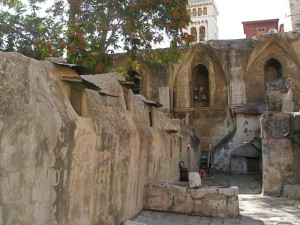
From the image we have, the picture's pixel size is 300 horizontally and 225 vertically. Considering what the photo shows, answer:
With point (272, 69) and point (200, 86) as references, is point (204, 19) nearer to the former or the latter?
point (272, 69)

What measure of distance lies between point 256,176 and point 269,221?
10144mm

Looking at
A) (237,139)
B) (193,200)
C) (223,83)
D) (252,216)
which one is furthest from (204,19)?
(193,200)

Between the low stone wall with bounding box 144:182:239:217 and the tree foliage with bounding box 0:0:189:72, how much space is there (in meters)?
4.38

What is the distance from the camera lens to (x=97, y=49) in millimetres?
10438

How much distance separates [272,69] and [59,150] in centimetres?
2084

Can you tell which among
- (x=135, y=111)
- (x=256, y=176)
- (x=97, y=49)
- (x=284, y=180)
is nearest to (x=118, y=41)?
(x=97, y=49)

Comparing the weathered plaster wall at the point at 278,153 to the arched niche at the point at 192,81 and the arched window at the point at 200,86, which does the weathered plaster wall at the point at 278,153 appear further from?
the arched window at the point at 200,86

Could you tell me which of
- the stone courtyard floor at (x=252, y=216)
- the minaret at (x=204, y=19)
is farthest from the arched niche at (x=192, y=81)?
the minaret at (x=204, y=19)

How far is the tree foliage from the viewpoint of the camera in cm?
956

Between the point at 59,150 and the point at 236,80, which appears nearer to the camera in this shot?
the point at 59,150

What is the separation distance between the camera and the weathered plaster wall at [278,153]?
32.1 ft

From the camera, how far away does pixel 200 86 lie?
73.6 ft

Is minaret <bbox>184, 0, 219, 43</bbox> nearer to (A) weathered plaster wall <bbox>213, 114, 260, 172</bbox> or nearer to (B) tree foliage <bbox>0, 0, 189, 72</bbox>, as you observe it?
(A) weathered plaster wall <bbox>213, 114, 260, 172</bbox>

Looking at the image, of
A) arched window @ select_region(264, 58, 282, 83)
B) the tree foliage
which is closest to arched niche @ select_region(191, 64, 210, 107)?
arched window @ select_region(264, 58, 282, 83)
